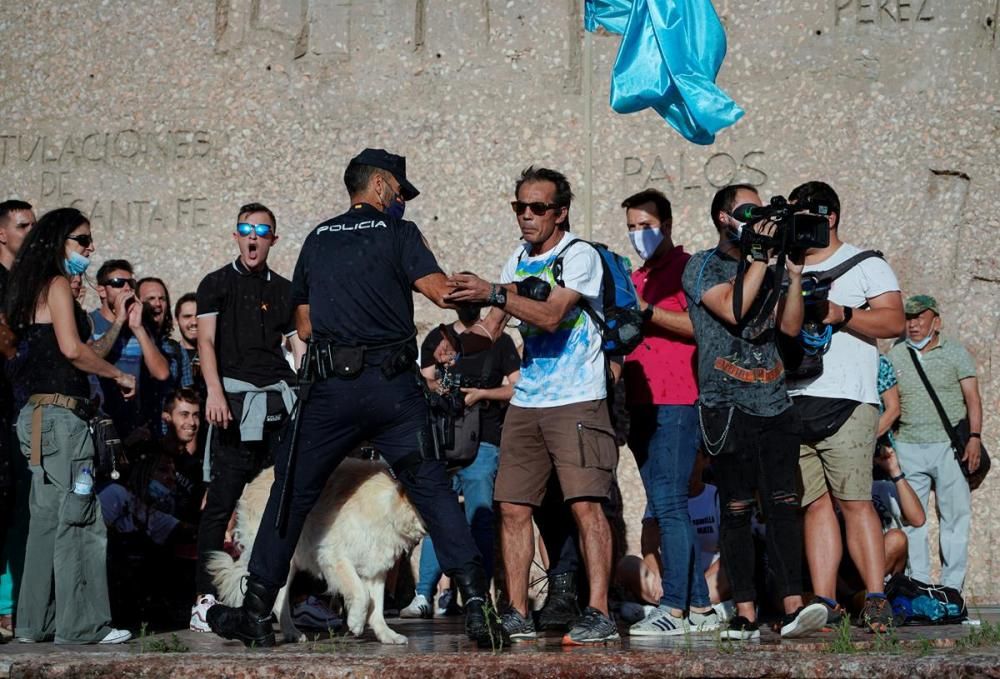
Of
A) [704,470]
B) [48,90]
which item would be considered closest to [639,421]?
[704,470]

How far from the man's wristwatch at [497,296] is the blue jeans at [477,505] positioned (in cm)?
227

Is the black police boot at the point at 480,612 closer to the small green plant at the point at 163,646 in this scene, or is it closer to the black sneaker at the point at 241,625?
the black sneaker at the point at 241,625

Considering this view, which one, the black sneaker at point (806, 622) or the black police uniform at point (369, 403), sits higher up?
the black police uniform at point (369, 403)

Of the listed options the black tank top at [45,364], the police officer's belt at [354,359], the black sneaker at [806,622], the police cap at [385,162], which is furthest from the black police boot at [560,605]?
the black tank top at [45,364]

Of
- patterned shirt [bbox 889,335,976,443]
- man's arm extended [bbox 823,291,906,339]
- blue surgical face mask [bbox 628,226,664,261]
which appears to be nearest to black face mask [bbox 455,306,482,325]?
blue surgical face mask [bbox 628,226,664,261]

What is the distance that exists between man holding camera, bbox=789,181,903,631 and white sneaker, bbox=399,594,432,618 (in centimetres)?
247

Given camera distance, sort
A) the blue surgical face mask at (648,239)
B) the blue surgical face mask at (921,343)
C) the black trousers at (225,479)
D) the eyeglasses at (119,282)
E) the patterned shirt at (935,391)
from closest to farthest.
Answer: the blue surgical face mask at (648,239)
the black trousers at (225,479)
the eyeglasses at (119,282)
the patterned shirt at (935,391)
the blue surgical face mask at (921,343)

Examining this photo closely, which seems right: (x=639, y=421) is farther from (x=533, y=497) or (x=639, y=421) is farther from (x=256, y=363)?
(x=256, y=363)

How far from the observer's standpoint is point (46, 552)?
248 inches

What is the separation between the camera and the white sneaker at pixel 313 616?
709cm

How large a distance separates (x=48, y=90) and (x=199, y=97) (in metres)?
1.17

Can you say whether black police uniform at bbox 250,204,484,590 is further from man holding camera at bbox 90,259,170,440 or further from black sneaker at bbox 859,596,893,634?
man holding camera at bbox 90,259,170,440

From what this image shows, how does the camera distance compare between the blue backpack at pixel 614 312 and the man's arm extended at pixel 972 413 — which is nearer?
A: the blue backpack at pixel 614 312

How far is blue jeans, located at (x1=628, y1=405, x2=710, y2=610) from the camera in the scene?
21.6 ft
